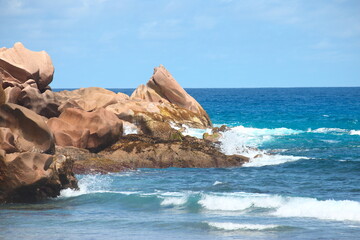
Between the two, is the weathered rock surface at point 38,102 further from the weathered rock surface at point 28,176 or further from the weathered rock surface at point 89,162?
the weathered rock surface at point 28,176

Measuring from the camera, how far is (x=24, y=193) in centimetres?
1853

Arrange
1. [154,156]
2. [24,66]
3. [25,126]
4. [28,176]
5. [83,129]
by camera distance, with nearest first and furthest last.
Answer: [28,176], [25,126], [83,129], [154,156], [24,66]

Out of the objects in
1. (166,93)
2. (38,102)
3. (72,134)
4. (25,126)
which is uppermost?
(166,93)

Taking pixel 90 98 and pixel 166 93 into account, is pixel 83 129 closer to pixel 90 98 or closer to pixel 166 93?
pixel 90 98

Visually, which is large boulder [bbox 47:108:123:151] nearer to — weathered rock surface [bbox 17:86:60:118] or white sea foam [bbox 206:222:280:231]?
weathered rock surface [bbox 17:86:60:118]

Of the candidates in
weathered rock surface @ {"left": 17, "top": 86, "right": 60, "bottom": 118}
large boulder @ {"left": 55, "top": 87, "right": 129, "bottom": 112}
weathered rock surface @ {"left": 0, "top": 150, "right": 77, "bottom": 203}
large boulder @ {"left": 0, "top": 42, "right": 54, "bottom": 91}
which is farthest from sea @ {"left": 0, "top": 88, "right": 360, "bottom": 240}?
large boulder @ {"left": 0, "top": 42, "right": 54, "bottom": 91}

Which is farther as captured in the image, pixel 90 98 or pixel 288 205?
pixel 90 98

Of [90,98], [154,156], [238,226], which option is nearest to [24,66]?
[90,98]

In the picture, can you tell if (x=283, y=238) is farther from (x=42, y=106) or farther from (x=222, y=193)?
(x=42, y=106)

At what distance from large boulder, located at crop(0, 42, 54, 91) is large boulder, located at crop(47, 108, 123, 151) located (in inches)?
212

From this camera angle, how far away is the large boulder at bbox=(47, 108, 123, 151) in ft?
88.8

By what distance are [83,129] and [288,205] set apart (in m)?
11.9

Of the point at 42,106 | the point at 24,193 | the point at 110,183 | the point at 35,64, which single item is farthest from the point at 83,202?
the point at 35,64

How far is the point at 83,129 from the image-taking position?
27562 millimetres
